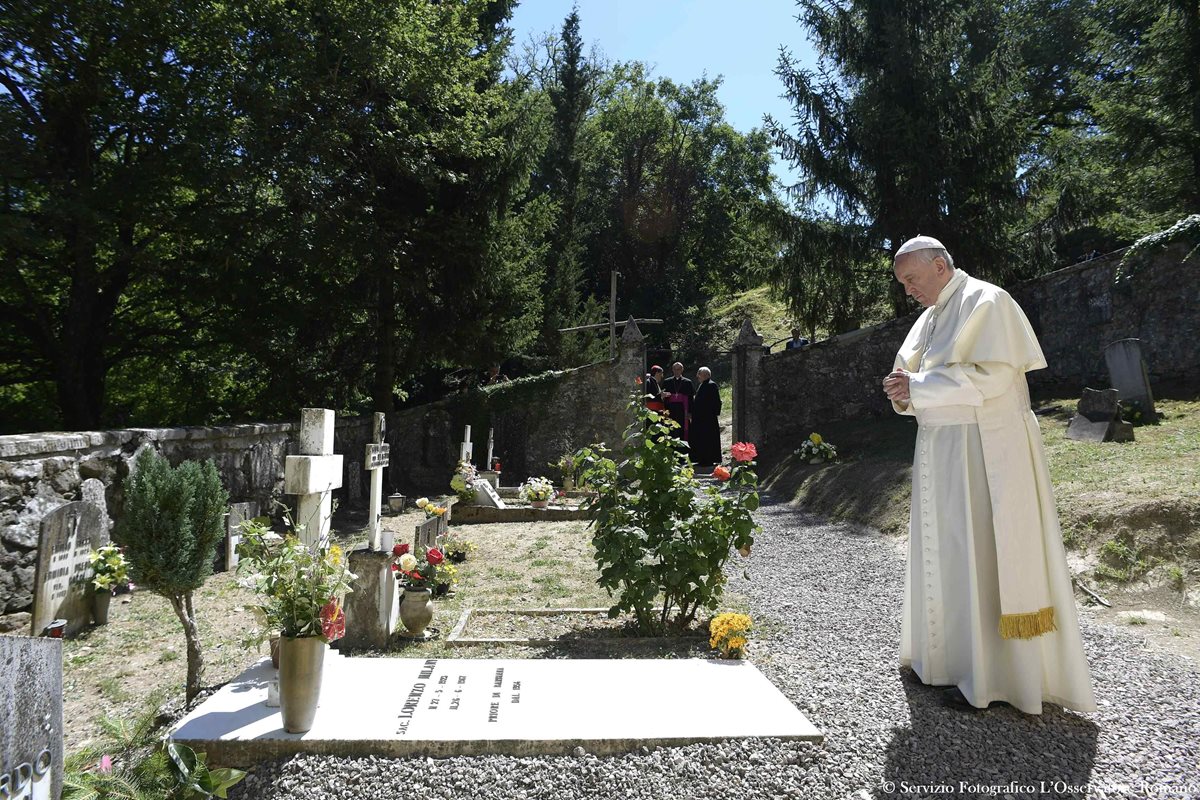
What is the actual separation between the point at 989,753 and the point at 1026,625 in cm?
60

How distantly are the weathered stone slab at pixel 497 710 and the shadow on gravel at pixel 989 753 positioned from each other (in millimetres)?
393

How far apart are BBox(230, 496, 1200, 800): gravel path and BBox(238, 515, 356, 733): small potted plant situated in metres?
0.25

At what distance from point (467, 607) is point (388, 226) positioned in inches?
381

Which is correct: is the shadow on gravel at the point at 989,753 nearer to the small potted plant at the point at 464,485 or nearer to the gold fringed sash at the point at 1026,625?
the gold fringed sash at the point at 1026,625

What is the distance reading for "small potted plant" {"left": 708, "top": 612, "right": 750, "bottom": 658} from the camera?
439 cm

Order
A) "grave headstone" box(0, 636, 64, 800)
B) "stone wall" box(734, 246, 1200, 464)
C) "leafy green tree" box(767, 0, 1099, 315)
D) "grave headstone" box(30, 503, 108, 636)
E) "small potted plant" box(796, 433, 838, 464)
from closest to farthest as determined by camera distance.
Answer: "grave headstone" box(0, 636, 64, 800) < "grave headstone" box(30, 503, 108, 636) < "stone wall" box(734, 246, 1200, 464) < "small potted plant" box(796, 433, 838, 464) < "leafy green tree" box(767, 0, 1099, 315)

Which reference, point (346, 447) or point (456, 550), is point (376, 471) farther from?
point (346, 447)

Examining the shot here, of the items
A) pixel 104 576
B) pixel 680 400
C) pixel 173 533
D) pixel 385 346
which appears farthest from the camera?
pixel 680 400

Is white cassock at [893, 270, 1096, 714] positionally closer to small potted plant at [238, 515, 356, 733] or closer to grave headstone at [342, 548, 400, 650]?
small potted plant at [238, 515, 356, 733]

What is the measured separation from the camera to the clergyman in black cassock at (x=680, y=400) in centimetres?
1546

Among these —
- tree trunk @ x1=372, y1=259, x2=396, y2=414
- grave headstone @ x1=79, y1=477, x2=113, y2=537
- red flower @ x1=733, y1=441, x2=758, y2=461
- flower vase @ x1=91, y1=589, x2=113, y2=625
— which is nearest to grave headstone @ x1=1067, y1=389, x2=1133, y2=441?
red flower @ x1=733, y1=441, x2=758, y2=461

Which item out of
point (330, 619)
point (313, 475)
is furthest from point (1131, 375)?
point (330, 619)

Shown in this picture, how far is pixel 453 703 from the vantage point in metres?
3.59

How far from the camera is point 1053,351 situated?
13.0 metres
